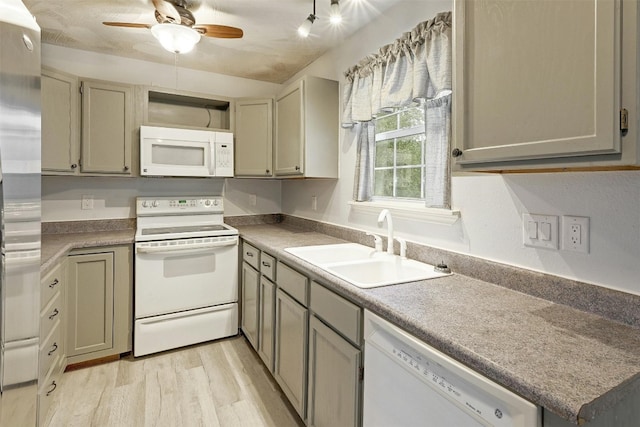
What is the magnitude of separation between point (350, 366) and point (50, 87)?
2.63 metres

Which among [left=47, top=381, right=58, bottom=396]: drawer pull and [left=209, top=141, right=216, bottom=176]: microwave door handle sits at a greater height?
[left=209, top=141, right=216, bottom=176]: microwave door handle

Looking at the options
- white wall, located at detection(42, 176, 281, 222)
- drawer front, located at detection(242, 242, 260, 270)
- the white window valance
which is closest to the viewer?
the white window valance

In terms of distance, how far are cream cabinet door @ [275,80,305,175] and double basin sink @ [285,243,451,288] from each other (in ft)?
2.49

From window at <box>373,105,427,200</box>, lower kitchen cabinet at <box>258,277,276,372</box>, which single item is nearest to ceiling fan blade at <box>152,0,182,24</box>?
window at <box>373,105,427,200</box>

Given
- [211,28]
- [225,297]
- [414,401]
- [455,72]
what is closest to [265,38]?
[211,28]

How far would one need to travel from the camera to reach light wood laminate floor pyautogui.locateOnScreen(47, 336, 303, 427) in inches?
72.6

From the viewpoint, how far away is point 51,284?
190 cm

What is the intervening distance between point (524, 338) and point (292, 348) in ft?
4.07

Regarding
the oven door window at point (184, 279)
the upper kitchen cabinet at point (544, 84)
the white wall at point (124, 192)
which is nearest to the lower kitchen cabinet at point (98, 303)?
the oven door window at point (184, 279)

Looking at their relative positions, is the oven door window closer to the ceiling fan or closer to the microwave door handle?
the microwave door handle

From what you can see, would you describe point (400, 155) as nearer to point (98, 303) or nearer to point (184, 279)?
point (184, 279)

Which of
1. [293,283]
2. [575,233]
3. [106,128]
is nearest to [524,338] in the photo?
[575,233]

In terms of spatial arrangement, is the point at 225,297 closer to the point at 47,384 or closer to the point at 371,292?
the point at 47,384

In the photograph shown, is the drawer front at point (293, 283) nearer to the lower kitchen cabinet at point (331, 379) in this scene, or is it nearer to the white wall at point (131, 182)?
the lower kitchen cabinet at point (331, 379)
